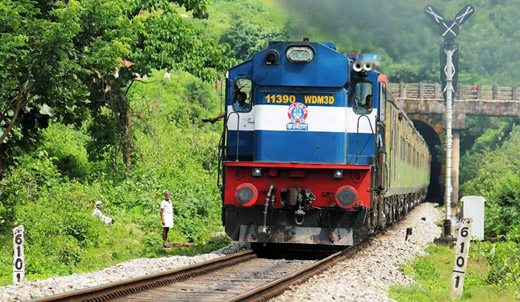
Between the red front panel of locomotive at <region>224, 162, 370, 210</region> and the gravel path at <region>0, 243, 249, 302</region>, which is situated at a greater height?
the red front panel of locomotive at <region>224, 162, 370, 210</region>

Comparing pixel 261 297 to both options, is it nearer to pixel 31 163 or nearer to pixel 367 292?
pixel 367 292

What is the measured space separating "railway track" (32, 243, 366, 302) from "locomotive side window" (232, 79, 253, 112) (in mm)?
2739

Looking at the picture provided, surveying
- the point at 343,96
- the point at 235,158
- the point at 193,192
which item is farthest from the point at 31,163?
the point at 343,96

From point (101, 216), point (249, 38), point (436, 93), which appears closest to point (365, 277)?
point (101, 216)

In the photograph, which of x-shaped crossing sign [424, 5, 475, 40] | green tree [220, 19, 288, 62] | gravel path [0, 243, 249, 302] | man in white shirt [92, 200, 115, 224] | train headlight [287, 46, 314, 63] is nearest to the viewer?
gravel path [0, 243, 249, 302]

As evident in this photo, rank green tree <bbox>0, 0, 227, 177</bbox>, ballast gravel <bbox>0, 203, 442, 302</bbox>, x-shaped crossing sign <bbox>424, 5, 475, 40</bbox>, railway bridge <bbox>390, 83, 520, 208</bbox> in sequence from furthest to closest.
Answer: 1. railway bridge <bbox>390, 83, 520, 208</bbox>
2. x-shaped crossing sign <bbox>424, 5, 475, 40</bbox>
3. green tree <bbox>0, 0, 227, 177</bbox>
4. ballast gravel <bbox>0, 203, 442, 302</bbox>

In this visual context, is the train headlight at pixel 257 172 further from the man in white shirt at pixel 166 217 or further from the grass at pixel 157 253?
the man in white shirt at pixel 166 217

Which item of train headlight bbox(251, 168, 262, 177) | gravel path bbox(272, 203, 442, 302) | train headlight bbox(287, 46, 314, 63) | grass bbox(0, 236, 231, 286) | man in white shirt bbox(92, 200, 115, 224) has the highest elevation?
train headlight bbox(287, 46, 314, 63)

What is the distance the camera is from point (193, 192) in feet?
71.0

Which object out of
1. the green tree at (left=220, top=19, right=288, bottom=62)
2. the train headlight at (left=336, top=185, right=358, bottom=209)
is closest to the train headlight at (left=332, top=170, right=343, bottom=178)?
the train headlight at (left=336, top=185, right=358, bottom=209)

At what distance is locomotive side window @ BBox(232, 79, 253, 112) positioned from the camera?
13.0 meters

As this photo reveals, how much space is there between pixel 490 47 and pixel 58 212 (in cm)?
7834

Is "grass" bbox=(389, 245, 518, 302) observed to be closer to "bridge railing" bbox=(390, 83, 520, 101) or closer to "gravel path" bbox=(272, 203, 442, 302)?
"gravel path" bbox=(272, 203, 442, 302)

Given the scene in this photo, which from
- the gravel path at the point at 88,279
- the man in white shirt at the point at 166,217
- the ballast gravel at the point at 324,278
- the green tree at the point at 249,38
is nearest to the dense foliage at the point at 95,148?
the man in white shirt at the point at 166,217
